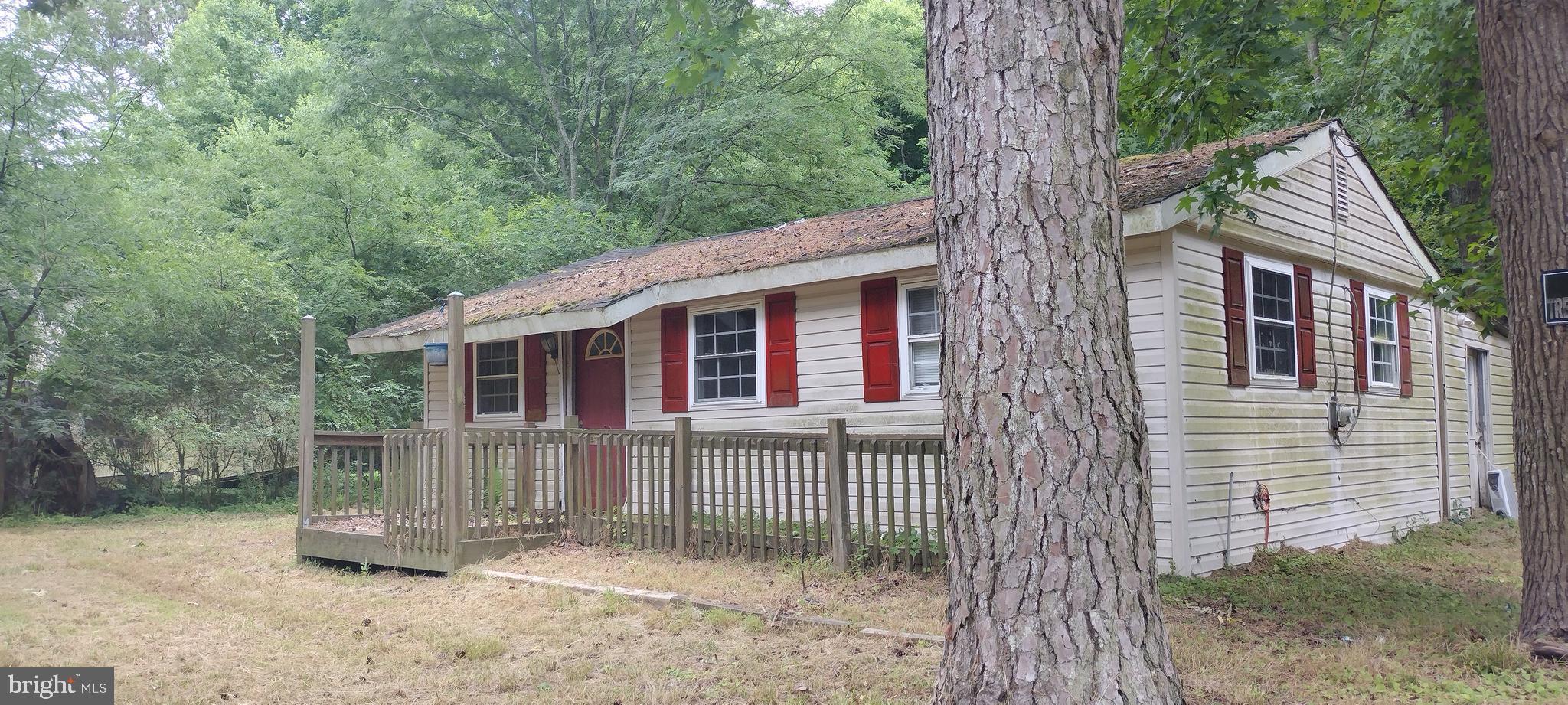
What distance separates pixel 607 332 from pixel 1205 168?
6.96 meters

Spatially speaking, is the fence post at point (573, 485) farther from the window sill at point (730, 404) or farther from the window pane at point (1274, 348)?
the window pane at point (1274, 348)

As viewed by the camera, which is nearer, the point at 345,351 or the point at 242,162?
the point at 345,351

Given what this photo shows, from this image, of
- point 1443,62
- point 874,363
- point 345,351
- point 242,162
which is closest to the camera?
point 1443,62

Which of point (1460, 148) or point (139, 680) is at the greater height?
point (1460, 148)

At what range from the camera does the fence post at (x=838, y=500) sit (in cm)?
793

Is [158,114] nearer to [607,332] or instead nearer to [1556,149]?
[607,332]

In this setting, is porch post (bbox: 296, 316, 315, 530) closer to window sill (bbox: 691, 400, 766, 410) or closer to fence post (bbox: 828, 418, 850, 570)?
window sill (bbox: 691, 400, 766, 410)

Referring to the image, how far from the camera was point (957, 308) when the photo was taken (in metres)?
3.54

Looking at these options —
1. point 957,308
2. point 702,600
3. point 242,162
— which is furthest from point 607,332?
point 242,162

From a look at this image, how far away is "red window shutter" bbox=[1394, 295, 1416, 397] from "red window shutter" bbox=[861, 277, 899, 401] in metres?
6.46

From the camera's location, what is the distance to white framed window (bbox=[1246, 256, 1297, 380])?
31.4ft

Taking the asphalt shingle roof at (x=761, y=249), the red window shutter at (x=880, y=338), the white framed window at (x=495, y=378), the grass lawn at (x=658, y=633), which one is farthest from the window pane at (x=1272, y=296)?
the white framed window at (x=495, y=378)

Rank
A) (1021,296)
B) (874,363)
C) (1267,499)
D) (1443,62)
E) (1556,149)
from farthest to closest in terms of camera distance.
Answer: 1. (874,363)
2. (1267,499)
3. (1443,62)
4. (1556,149)
5. (1021,296)

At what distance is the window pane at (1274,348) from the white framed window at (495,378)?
853 cm
